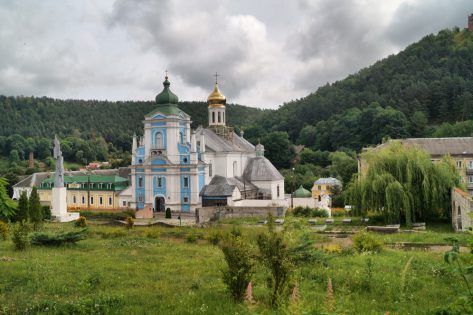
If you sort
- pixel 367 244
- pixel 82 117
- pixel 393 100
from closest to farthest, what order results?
pixel 367 244 < pixel 393 100 < pixel 82 117

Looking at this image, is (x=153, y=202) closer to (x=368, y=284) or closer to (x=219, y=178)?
(x=219, y=178)

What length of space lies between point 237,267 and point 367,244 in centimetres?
783

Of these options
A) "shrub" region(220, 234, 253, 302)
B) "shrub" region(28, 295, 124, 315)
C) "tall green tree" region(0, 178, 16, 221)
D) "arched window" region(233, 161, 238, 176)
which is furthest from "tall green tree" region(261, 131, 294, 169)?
"shrub" region(28, 295, 124, 315)

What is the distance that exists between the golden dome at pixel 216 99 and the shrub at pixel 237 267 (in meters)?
42.4

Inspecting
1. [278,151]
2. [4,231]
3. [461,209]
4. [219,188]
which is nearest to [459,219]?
[461,209]

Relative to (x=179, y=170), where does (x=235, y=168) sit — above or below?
above

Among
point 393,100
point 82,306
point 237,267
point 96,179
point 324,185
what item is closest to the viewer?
point 82,306

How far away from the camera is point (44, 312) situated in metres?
9.42

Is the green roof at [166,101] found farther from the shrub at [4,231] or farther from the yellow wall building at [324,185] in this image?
the shrub at [4,231]

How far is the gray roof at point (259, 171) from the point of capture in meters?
47.2

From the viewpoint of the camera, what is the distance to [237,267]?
980 centimetres

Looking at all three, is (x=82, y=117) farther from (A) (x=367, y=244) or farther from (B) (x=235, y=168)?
(A) (x=367, y=244)

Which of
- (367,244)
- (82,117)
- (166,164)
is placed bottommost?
(367,244)

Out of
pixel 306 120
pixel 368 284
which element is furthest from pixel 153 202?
pixel 306 120
